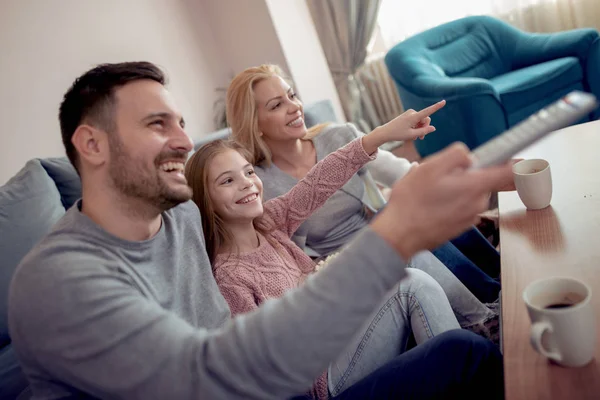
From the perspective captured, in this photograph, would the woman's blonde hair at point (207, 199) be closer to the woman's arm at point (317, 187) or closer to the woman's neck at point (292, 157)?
the woman's arm at point (317, 187)

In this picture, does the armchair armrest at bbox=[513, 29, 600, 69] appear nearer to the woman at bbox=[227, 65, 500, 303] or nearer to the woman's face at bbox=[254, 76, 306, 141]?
the woman at bbox=[227, 65, 500, 303]

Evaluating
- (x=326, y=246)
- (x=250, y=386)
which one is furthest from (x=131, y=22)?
(x=250, y=386)

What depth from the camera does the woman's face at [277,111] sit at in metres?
1.84

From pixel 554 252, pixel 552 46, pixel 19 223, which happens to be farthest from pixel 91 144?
pixel 552 46

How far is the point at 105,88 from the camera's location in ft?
3.22

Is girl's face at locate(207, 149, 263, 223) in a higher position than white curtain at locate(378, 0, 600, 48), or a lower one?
higher

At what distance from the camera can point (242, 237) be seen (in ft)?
4.54

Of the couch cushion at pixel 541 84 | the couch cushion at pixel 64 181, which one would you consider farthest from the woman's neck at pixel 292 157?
the couch cushion at pixel 541 84

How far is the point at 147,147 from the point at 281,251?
0.57 meters

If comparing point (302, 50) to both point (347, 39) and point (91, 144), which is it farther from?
point (91, 144)

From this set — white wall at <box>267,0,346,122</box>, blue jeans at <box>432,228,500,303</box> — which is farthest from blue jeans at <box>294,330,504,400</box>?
white wall at <box>267,0,346,122</box>

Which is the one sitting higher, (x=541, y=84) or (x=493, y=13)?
(x=493, y=13)

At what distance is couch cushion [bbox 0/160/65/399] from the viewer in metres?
1.12

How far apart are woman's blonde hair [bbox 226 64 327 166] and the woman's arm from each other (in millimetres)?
A: 384
